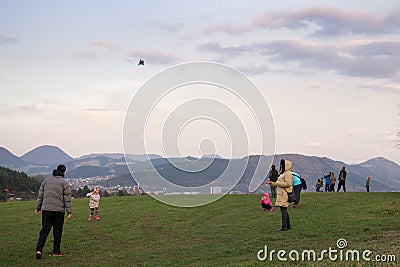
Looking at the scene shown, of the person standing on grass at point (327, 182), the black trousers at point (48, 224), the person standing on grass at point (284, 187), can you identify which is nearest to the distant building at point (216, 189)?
the person standing on grass at point (284, 187)

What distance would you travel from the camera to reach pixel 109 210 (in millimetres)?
37594

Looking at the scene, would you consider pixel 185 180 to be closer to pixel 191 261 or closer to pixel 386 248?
pixel 191 261

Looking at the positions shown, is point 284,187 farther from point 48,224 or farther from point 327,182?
point 327,182

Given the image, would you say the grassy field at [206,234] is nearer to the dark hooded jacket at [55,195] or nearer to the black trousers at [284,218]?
the black trousers at [284,218]

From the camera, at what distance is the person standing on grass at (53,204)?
728 inches

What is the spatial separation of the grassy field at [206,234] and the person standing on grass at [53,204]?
91cm

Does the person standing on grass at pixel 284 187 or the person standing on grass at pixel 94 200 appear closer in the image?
the person standing on grass at pixel 284 187

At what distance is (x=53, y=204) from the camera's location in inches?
729

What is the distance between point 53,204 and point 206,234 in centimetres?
816

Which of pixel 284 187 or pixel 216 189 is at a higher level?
pixel 284 187

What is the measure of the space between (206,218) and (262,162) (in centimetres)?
471

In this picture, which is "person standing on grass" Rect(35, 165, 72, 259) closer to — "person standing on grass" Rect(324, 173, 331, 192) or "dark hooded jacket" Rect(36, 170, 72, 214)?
"dark hooded jacket" Rect(36, 170, 72, 214)

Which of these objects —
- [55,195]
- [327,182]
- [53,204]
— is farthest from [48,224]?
[327,182]

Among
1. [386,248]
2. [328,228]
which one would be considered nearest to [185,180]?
[328,228]
